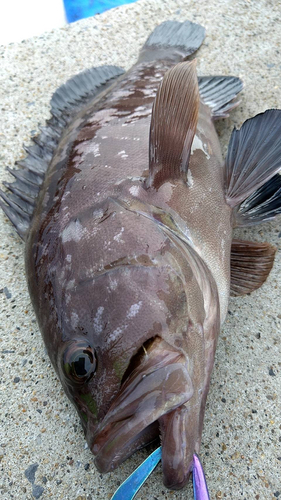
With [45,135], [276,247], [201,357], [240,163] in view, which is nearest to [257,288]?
[276,247]

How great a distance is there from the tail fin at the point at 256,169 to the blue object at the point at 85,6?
169 inches

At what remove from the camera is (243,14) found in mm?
3779

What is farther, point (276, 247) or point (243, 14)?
point (243, 14)

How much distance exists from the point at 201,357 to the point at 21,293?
136 cm

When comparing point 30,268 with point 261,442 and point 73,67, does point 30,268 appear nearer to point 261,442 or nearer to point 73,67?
point 261,442

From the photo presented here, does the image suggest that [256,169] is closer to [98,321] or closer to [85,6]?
[98,321]

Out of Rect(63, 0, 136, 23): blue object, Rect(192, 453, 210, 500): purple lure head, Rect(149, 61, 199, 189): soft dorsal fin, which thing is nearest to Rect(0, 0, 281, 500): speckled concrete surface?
Rect(192, 453, 210, 500): purple lure head

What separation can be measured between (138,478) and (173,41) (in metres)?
3.20

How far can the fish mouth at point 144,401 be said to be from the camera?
1438mm

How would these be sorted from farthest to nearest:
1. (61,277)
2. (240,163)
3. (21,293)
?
(21,293) → (240,163) → (61,277)

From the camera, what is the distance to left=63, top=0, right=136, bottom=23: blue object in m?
5.73

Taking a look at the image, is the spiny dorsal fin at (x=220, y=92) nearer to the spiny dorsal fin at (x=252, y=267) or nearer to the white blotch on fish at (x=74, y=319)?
the spiny dorsal fin at (x=252, y=267)

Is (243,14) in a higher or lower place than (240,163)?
higher

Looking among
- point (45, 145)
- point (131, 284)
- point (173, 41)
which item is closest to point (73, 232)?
point (131, 284)
